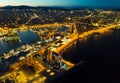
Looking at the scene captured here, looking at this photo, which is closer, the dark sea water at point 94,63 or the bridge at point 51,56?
the dark sea water at point 94,63

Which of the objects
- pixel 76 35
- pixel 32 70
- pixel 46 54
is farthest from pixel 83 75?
pixel 76 35

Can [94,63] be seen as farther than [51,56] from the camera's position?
No

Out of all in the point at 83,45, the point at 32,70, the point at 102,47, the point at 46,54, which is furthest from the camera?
the point at 83,45

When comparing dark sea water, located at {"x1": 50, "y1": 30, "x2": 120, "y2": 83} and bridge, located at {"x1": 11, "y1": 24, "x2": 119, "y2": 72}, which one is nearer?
dark sea water, located at {"x1": 50, "y1": 30, "x2": 120, "y2": 83}

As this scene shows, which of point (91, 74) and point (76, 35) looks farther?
point (76, 35)

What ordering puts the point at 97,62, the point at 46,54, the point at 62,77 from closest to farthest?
the point at 62,77, the point at 97,62, the point at 46,54

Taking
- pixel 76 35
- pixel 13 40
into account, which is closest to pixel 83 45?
pixel 76 35

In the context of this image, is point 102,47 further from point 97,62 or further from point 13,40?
point 13,40
